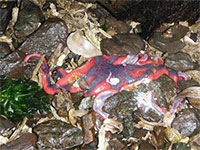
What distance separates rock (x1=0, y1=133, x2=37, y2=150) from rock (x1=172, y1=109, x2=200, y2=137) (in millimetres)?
2103

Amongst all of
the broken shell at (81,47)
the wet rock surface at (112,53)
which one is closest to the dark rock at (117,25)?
the wet rock surface at (112,53)

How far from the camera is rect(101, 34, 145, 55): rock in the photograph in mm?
4488

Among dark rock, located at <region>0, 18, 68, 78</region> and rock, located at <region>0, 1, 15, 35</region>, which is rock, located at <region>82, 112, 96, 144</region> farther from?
rock, located at <region>0, 1, 15, 35</region>

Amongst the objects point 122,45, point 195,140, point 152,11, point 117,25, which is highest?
point 152,11

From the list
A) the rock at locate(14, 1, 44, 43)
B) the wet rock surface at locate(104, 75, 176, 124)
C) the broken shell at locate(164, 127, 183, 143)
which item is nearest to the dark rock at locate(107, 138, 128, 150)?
the wet rock surface at locate(104, 75, 176, 124)

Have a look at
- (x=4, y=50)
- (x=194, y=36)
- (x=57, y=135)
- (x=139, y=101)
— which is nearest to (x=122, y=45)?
(x=139, y=101)

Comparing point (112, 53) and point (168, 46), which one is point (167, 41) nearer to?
point (168, 46)

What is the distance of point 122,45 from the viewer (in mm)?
4547

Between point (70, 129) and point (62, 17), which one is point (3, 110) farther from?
point (62, 17)

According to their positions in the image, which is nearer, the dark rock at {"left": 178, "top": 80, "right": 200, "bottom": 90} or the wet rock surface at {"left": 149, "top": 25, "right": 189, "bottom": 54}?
the dark rock at {"left": 178, "top": 80, "right": 200, "bottom": 90}

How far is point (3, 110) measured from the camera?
12.4 feet

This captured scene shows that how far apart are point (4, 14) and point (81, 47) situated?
148cm

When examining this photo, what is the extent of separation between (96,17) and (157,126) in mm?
2502

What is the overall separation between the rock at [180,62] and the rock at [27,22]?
2434 millimetres
